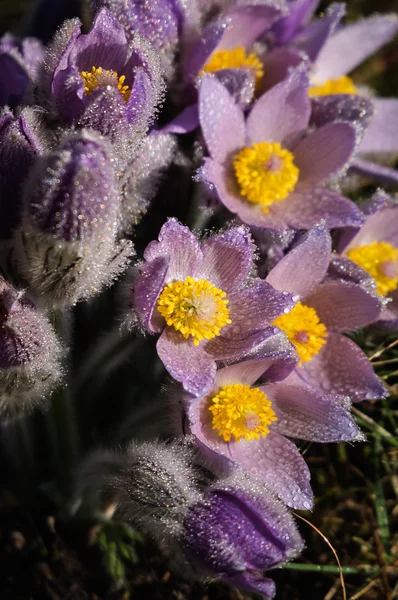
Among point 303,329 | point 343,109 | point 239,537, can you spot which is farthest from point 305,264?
point 239,537

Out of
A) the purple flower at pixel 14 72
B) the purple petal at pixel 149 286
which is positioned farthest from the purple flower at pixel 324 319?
the purple flower at pixel 14 72

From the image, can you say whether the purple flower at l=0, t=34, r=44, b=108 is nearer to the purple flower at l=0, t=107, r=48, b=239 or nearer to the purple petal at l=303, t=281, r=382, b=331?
the purple flower at l=0, t=107, r=48, b=239

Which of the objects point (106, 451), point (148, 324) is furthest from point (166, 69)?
point (106, 451)

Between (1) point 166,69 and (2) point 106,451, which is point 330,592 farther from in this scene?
(1) point 166,69

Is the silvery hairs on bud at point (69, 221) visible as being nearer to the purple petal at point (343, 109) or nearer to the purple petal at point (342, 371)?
the purple petal at point (342, 371)

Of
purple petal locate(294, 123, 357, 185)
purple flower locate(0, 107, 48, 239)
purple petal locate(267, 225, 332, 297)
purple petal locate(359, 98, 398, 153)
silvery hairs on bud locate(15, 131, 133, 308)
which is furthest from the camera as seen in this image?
purple petal locate(359, 98, 398, 153)

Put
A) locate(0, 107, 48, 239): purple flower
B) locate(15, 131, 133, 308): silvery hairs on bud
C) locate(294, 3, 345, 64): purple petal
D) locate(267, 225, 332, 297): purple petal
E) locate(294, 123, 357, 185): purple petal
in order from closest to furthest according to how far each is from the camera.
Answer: locate(15, 131, 133, 308): silvery hairs on bud < locate(0, 107, 48, 239): purple flower < locate(267, 225, 332, 297): purple petal < locate(294, 123, 357, 185): purple petal < locate(294, 3, 345, 64): purple petal

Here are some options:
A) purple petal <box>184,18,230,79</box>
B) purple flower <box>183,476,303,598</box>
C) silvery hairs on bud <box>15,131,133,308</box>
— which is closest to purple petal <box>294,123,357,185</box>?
purple petal <box>184,18,230,79</box>
